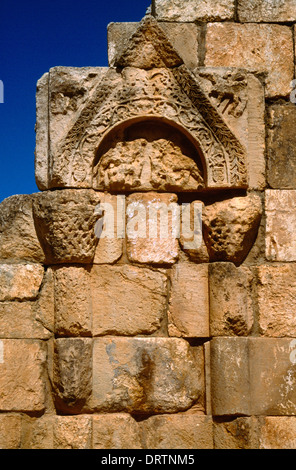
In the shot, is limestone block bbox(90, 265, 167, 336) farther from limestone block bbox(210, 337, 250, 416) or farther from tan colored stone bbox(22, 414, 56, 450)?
tan colored stone bbox(22, 414, 56, 450)

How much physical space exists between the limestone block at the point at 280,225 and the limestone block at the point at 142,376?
3.05ft

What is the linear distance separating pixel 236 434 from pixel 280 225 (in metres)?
1.44

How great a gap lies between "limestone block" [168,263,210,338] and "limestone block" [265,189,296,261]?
0.49 metres

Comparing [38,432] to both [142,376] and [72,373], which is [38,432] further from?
[142,376]

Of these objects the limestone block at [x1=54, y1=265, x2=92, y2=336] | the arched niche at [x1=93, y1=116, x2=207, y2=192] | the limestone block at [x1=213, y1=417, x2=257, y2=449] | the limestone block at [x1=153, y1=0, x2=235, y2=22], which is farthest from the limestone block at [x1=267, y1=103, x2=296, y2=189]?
the limestone block at [x1=213, y1=417, x2=257, y2=449]

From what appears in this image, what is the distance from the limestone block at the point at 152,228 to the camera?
423cm

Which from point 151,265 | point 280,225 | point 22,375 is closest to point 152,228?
point 151,265

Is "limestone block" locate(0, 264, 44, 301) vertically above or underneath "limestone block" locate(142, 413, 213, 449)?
above

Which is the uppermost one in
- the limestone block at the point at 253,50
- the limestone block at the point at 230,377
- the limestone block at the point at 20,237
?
the limestone block at the point at 253,50

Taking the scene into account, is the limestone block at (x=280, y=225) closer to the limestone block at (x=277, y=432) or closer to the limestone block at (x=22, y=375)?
the limestone block at (x=277, y=432)

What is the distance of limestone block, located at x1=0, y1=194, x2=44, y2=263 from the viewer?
13.9 ft

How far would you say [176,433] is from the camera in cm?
407

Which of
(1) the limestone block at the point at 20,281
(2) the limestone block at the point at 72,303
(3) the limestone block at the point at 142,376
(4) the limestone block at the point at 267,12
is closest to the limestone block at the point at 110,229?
(2) the limestone block at the point at 72,303
